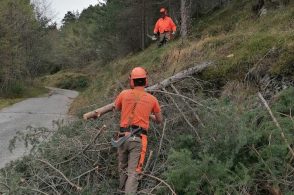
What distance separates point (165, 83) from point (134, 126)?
2.34 m

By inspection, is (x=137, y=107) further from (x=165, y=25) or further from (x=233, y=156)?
(x=165, y=25)

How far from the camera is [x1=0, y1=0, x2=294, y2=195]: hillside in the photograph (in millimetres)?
5719

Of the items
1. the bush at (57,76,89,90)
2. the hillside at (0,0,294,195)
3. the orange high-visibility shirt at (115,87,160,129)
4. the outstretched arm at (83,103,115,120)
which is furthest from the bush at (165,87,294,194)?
the bush at (57,76,89,90)

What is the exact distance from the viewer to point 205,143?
6.36 m

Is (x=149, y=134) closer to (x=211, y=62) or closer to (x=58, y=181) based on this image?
(x=58, y=181)

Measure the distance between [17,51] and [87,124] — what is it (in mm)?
30974

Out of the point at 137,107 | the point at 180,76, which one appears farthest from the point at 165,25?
the point at 137,107

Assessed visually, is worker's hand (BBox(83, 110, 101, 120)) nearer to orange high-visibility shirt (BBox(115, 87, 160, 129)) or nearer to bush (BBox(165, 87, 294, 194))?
orange high-visibility shirt (BBox(115, 87, 160, 129))

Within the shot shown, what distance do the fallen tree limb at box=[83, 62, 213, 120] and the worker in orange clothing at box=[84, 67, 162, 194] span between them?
0.82 metres

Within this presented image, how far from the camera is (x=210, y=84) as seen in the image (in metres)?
9.70

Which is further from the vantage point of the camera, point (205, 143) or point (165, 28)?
point (165, 28)

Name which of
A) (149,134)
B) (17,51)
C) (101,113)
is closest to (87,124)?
(101,113)

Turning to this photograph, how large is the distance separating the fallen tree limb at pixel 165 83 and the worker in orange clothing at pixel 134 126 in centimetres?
82

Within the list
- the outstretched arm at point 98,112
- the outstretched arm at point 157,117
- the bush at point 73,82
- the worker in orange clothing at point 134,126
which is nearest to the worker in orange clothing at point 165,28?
the outstretched arm at point 98,112
